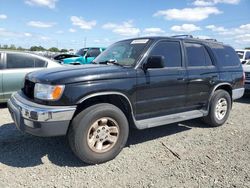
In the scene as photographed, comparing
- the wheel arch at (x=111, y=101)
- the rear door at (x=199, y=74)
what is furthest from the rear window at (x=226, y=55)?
the wheel arch at (x=111, y=101)

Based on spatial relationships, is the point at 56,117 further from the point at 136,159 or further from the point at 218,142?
the point at 218,142

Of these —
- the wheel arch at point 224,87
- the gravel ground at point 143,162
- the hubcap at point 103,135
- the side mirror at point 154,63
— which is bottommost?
the gravel ground at point 143,162

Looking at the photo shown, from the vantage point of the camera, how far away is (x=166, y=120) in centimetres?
467

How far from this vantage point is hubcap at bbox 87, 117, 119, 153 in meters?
3.87

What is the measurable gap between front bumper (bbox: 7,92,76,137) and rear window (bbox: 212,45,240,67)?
3.74 metres

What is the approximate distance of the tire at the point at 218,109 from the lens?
18.5ft

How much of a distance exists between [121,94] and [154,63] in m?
0.75

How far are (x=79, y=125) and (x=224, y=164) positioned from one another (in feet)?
7.35

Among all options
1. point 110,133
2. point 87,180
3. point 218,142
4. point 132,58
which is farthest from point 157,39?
point 87,180

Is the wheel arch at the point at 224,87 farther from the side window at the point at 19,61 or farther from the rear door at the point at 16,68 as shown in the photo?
the side window at the point at 19,61

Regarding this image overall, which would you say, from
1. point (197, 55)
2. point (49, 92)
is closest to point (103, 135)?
point (49, 92)

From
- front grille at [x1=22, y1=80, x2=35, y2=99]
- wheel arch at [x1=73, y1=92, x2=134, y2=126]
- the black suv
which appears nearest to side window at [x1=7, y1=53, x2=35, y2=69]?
the black suv

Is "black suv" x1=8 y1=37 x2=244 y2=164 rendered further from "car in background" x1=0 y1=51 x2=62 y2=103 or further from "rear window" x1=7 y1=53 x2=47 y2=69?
"rear window" x1=7 y1=53 x2=47 y2=69

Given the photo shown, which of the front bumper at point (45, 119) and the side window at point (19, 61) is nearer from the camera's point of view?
the front bumper at point (45, 119)
